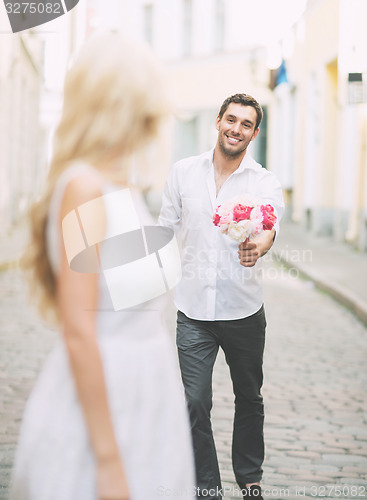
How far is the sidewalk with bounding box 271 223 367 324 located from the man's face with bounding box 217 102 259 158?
5.79m

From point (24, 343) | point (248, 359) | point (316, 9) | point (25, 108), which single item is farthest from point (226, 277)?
point (25, 108)

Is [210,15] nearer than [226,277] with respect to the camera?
No

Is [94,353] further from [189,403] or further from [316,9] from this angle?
[316,9]

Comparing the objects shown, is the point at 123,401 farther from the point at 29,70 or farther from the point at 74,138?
the point at 29,70

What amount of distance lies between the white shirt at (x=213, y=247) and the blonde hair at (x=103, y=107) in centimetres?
160

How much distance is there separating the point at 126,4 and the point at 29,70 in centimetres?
759

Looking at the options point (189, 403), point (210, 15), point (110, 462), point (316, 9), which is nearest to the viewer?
point (110, 462)

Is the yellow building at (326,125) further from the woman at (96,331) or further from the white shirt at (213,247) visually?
the woman at (96,331)

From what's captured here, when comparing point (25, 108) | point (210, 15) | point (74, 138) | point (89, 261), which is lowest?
point (25, 108)

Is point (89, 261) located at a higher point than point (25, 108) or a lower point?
higher

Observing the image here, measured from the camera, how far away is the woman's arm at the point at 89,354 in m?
1.67

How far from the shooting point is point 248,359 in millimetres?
3451

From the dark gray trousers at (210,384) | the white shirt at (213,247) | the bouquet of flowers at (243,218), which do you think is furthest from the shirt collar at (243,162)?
the dark gray trousers at (210,384)

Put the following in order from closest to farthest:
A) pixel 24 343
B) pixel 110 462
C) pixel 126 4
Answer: pixel 110 462
pixel 24 343
pixel 126 4
